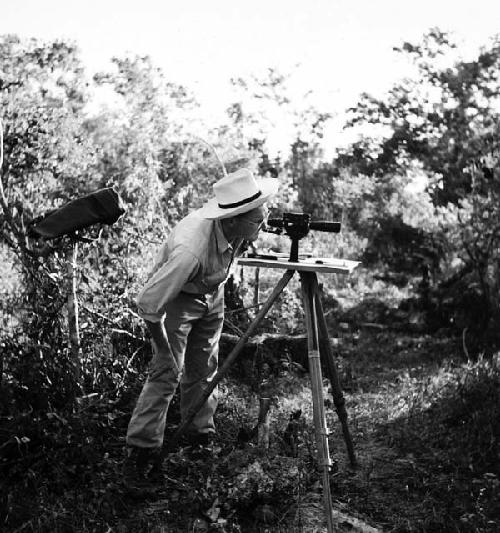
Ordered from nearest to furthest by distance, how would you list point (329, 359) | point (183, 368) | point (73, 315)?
point (329, 359) → point (73, 315) → point (183, 368)

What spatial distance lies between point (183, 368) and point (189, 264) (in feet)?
3.22

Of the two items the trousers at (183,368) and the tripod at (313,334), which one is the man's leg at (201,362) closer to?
the trousers at (183,368)

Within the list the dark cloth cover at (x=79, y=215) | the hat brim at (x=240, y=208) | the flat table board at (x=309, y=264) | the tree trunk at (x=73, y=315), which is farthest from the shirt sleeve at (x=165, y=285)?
the tree trunk at (x=73, y=315)

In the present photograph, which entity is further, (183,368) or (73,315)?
(183,368)

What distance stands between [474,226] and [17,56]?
32.8 feet

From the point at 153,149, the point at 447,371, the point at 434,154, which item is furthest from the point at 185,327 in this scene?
the point at 434,154

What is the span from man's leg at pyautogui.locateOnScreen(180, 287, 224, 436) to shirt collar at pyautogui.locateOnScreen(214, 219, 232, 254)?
1.43ft

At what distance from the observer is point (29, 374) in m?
3.63

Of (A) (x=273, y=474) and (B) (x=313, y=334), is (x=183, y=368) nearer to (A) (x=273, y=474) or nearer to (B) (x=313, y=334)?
(A) (x=273, y=474)

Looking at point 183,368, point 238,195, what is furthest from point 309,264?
point 183,368

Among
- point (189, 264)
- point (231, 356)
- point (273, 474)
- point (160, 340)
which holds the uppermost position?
point (189, 264)

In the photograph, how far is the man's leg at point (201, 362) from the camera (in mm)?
3682

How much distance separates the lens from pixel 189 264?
119 inches

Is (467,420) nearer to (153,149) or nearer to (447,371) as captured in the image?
(447,371)
